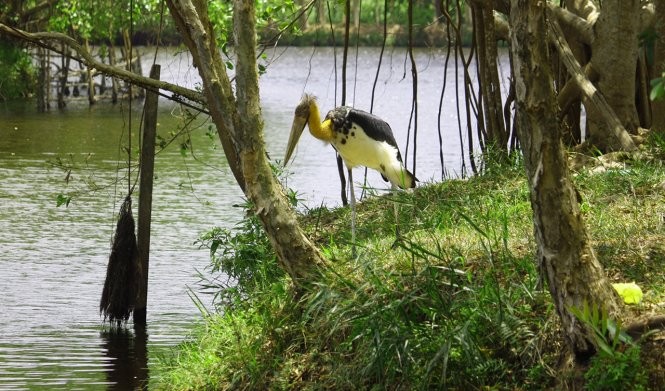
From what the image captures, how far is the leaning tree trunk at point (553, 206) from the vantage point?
4.78 metres

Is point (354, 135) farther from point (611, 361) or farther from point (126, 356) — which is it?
point (611, 361)

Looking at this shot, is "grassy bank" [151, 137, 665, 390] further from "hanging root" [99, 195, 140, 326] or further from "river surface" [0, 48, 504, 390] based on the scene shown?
"hanging root" [99, 195, 140, 326]

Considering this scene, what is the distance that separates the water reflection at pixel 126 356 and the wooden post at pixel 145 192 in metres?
0.22

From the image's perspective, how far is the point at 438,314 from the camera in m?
5.57

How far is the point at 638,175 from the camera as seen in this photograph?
7.89 meters

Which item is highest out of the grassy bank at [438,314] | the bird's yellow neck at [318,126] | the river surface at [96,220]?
the bird's yellow neck at [318,126]

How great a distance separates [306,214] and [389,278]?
164 inches

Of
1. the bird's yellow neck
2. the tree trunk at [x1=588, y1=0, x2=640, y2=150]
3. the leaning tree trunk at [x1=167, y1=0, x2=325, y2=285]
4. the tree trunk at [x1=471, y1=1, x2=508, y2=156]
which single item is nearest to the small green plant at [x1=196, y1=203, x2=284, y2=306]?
the bird's yellow neck

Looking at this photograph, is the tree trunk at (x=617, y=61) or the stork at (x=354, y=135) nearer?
the stork at (x=354, y=135)

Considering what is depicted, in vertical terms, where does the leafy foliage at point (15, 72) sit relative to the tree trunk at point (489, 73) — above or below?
below

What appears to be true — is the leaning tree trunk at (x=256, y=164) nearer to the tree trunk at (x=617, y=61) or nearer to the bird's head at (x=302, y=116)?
the bird's head at (x=302, y=116)

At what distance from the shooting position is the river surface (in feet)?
28.0

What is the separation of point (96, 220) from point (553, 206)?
997 cm

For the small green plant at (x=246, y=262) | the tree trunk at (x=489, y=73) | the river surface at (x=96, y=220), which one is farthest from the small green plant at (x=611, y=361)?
the tree trunk at (x=489, y=73)
